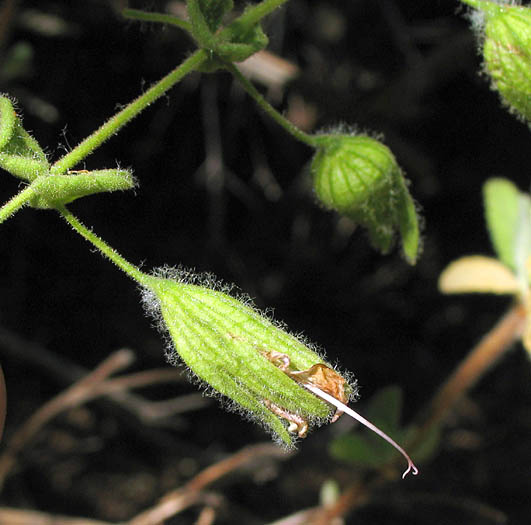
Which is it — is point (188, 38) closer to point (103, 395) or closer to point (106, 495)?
point (103, 395)

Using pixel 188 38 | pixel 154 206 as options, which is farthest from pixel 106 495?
pixel 188 38

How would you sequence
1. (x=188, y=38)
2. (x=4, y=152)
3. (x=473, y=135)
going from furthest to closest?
(x=473, y=135) → (x=188, y=38) → (x=4, y=152)

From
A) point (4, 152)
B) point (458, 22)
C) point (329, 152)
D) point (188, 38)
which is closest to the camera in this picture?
point (4, 152)

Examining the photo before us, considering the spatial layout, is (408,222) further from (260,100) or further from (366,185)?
(260,100)

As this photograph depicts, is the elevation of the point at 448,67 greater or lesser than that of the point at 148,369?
greater

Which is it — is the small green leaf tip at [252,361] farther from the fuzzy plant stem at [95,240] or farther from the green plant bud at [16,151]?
the green plant bud at [16,151]
